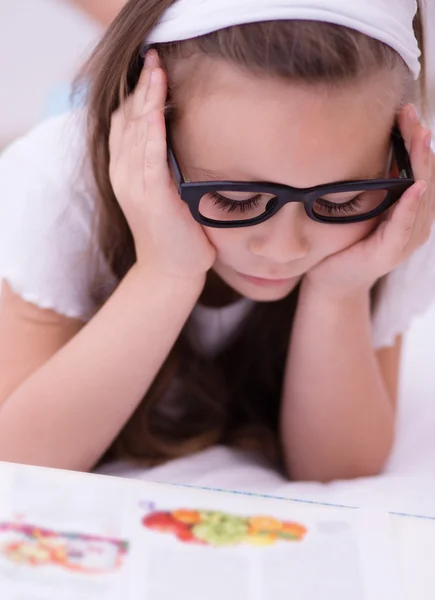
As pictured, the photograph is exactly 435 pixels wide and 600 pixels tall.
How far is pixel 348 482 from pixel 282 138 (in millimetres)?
446

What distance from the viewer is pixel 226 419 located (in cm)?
104

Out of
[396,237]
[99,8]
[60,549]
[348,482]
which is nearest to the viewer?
[60,549]

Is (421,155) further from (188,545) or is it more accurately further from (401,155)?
(188,545)

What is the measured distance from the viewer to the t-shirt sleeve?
0.84 m

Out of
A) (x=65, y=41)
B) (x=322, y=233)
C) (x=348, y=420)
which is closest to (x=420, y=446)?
(x=348, y=420)

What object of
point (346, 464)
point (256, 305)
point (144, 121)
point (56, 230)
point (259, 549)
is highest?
point (144, 121)

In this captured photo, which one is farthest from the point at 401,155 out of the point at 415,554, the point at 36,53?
the point at 36,53

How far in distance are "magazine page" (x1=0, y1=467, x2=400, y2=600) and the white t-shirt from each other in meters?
0.27

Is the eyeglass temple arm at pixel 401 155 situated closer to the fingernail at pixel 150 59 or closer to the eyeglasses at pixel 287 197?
the eyeglasses at pixel 287 197

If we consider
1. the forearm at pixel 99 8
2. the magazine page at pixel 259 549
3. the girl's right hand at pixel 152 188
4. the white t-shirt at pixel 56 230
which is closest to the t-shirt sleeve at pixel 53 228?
the white t-shirt at pixel 56 230

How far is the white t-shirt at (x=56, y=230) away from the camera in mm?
840

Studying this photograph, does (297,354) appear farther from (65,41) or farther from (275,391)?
(65,41)

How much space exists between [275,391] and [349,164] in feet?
1.58

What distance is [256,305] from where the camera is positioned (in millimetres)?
994
